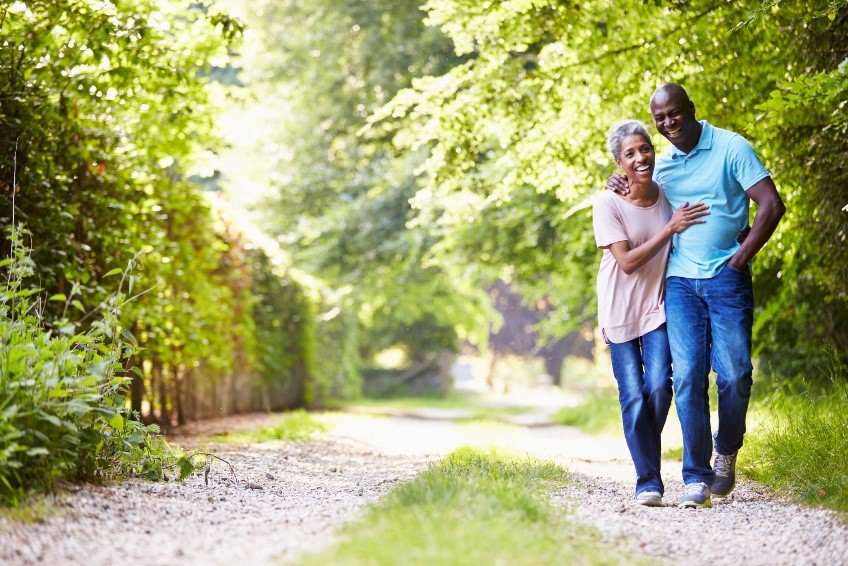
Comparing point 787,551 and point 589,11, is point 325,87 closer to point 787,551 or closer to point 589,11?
point 589,11

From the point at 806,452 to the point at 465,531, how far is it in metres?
2.83

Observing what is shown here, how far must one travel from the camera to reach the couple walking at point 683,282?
4.74 m

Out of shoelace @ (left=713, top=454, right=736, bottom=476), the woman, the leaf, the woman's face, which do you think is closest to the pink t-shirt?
the woman

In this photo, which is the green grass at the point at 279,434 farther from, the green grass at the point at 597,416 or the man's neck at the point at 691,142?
the man's neck at the point at 691,142

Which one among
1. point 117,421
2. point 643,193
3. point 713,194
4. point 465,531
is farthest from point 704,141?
point 117,421

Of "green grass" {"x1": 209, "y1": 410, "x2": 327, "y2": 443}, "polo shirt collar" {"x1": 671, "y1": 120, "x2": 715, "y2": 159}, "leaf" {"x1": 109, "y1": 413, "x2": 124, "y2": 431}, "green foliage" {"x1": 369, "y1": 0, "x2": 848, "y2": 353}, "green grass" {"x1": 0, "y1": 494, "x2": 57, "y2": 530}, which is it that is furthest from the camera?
"green grass" {"x1": 209, "y1": 410, "x2": 327, "y2": 443}

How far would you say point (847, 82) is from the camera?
4.98m

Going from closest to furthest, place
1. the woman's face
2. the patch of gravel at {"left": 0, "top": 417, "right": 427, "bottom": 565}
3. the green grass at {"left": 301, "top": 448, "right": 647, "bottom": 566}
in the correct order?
the green grass at {"left": 301, "top": 448, "right": 647, "bottom": 566} < the patch of gravel at {"left": 0, "top": 417, "right": 427, "bottom": 565} < the woman's face

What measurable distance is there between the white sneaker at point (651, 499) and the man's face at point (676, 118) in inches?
68.2

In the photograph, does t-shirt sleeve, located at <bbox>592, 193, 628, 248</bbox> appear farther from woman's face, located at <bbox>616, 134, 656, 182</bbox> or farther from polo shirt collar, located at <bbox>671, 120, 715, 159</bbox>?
polo shirt collar, located at <bbox>671, 120, 715, 159</bbox>

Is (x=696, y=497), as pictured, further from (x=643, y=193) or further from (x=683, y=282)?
(x=643, y=193)

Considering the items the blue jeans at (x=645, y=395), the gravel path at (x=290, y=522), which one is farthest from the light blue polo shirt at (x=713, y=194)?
the gravel path at (x=290, y=522)

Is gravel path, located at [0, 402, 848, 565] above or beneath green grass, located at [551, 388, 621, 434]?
above

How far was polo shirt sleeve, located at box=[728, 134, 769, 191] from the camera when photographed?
4.75m
